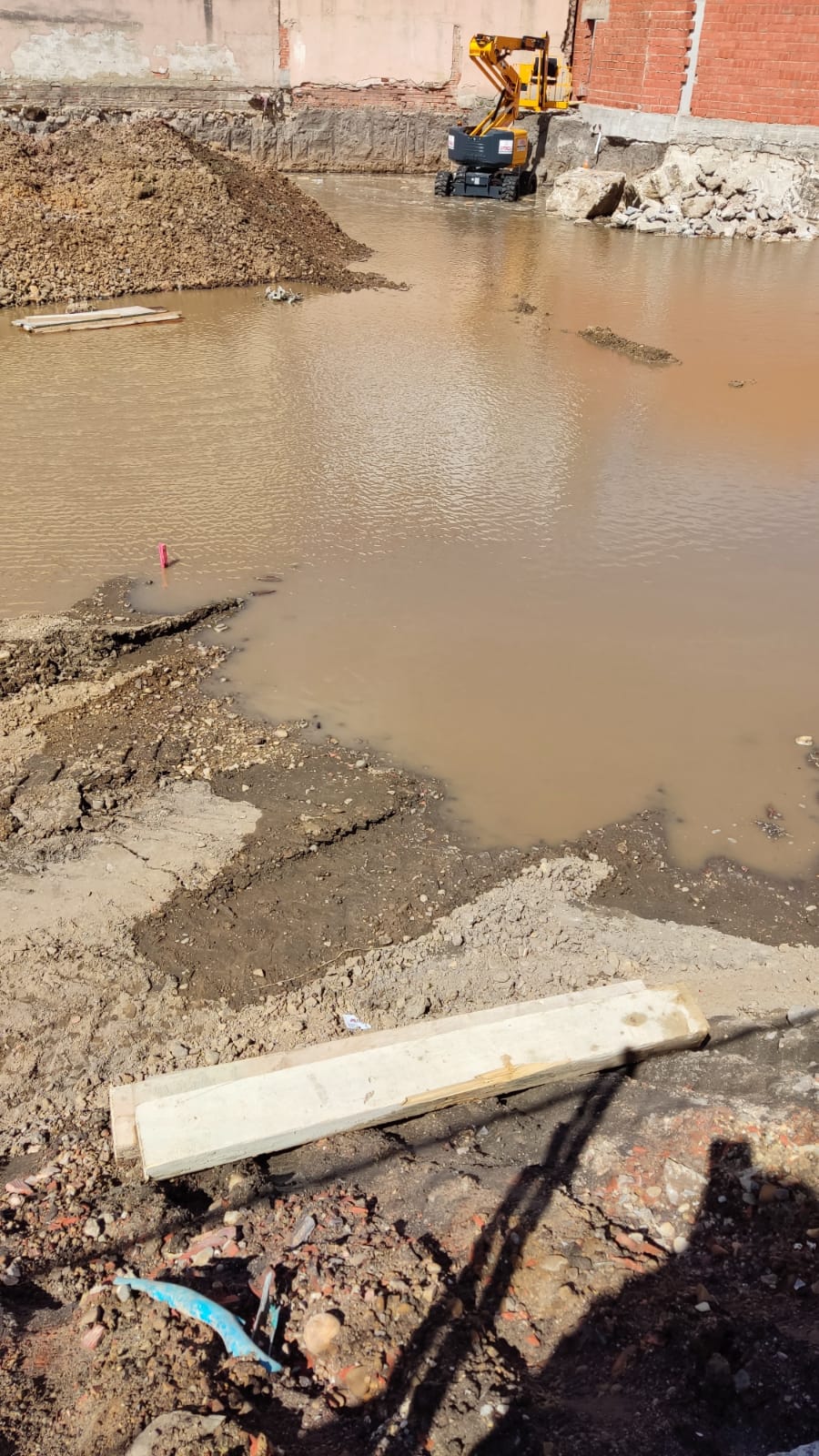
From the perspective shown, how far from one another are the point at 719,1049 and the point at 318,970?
5.50ft

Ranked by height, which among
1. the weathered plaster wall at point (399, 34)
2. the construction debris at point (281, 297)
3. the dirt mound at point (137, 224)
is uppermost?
the weathered plaster wall at point (399, 34)

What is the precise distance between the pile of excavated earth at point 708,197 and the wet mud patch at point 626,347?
8.86m

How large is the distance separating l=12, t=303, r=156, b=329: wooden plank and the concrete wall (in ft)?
44.5

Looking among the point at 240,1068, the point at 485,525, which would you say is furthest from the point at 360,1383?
the point at 485,525

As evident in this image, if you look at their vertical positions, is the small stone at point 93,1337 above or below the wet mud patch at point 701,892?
below

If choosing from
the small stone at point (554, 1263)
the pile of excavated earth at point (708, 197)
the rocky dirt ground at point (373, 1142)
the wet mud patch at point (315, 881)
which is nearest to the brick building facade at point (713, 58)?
the pile of excavated earth at point (708, 197)

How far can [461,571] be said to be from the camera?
290 inches

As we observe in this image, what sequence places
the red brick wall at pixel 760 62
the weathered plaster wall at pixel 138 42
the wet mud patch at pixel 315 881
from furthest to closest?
the weathered plaster wall at pixel 138 42, the red brick wall at pixel 760 62, the wet mud patch at pixel 315 881

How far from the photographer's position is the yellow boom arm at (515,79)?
20594 millimetres

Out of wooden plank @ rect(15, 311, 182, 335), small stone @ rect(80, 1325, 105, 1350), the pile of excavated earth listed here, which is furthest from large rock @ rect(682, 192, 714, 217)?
small stone @ rect(80, 1325, 105, 1350)

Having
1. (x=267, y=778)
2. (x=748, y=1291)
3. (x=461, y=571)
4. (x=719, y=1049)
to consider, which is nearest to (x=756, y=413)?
(x=461, y=571)

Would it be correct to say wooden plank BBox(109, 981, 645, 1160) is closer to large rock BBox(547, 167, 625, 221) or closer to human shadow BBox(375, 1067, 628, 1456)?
human shadow BBox(375, 1067, 628, 1456)

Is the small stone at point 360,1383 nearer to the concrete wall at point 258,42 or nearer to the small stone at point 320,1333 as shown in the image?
the small stone at point 320,1333

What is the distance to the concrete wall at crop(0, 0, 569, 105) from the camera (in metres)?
21.9
